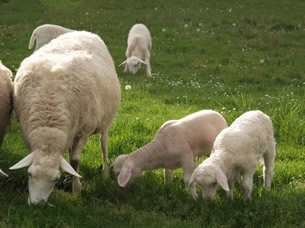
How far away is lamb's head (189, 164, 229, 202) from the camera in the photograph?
405 centimetres

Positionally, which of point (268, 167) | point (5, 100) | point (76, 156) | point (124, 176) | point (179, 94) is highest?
point (5, 100)

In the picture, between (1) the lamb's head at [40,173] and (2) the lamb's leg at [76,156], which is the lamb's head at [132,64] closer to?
(2) the lamb's leg at [76,156]

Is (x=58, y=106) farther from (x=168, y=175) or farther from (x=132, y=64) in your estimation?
(x=132, y=64)

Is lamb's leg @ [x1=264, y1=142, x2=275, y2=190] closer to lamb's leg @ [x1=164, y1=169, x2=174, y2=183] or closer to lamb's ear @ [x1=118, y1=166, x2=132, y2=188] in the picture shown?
A: lamb's leg @ [x1=164, y1=169, x2=174, y2=183]

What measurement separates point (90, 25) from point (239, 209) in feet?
37.7

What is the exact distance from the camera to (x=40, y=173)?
3916mm

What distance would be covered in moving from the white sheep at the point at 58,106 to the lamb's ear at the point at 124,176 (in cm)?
46

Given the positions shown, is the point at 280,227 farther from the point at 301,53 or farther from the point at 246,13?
the point at 246,13

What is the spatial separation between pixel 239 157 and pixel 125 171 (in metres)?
1.16

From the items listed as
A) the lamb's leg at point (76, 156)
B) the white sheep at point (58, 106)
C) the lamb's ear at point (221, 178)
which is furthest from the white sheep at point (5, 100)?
the lamb's ear at point (221, 178)

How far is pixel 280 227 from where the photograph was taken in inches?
152

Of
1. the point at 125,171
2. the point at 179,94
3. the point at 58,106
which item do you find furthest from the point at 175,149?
the point at 179,94

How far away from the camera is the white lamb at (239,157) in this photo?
13.6ft

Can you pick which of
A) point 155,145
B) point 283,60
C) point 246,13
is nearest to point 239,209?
point 155,145
